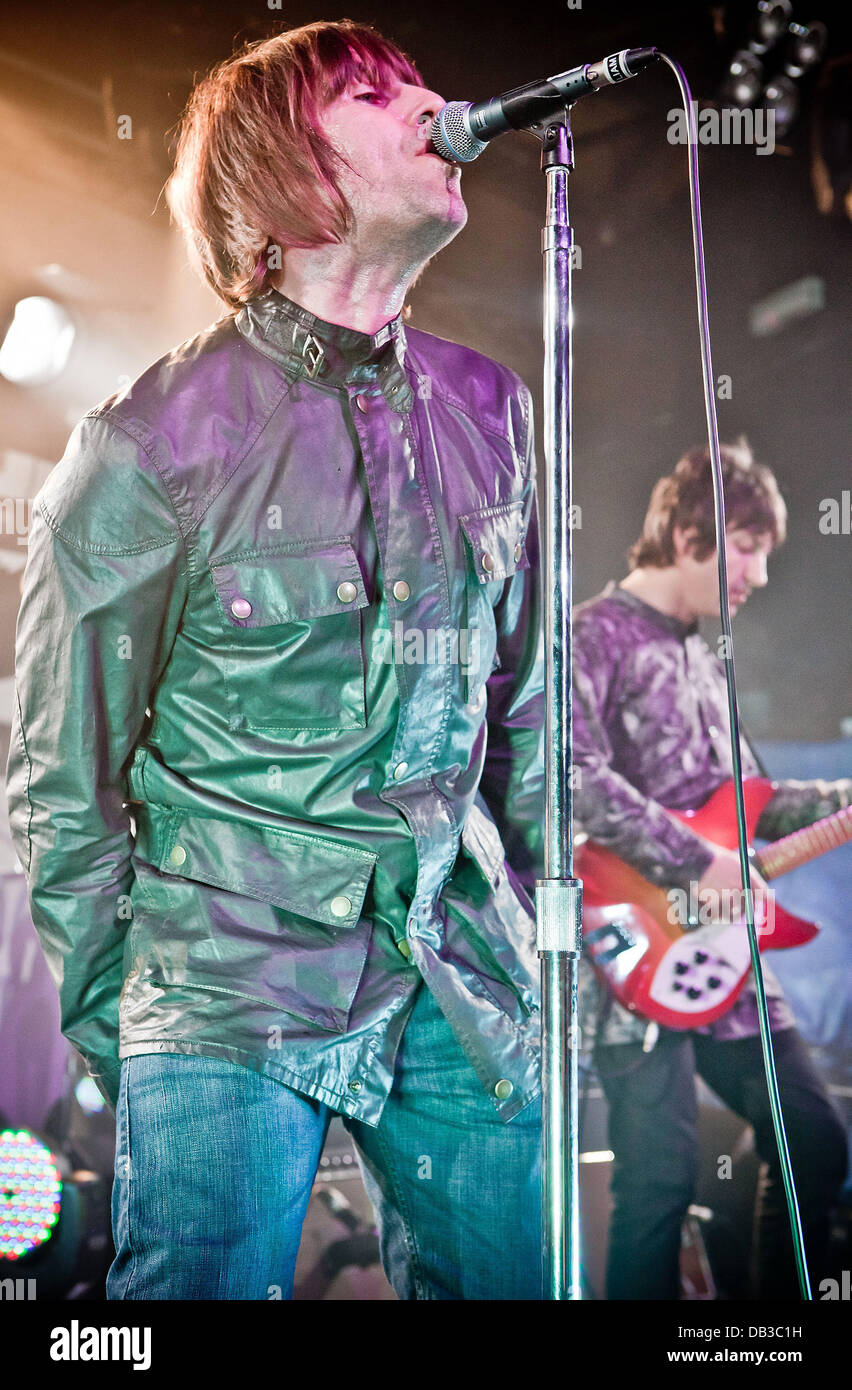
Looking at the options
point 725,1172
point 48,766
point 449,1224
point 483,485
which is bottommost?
point 725,1172

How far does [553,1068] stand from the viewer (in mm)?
1265

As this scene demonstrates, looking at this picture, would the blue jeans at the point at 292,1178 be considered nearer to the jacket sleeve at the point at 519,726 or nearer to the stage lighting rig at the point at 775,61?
the jacket sleeve at the point at 519,726

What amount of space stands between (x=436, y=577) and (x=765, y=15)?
251 centimetres

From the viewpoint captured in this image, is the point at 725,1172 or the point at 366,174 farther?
the point at 725,1172

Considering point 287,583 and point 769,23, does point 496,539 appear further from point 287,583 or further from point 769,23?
point 769,23

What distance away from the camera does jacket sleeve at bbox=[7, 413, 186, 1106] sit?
1536mm

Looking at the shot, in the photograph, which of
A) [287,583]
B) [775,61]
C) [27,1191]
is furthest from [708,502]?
[27,1191]

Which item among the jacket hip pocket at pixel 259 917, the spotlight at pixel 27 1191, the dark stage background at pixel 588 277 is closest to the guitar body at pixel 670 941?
the dark stage background at pixel 588 277

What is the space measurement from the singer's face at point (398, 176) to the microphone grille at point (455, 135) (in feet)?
0.77

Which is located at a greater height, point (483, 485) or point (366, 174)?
point (366, 174)

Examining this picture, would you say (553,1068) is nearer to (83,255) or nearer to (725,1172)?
(725,1172)

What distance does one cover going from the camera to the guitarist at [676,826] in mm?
3117

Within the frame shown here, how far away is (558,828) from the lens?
1.32 metres

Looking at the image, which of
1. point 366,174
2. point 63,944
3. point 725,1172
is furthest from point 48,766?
point 725,1172
